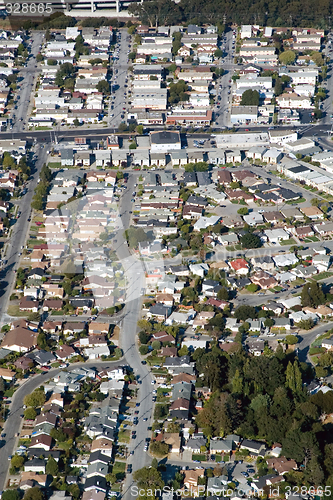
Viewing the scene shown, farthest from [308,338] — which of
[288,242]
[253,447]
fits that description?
[288,242]

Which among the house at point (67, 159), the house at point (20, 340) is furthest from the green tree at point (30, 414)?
the house at point (67, 159)

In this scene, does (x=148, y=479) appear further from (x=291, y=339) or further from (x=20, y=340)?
(x=20, y=340)

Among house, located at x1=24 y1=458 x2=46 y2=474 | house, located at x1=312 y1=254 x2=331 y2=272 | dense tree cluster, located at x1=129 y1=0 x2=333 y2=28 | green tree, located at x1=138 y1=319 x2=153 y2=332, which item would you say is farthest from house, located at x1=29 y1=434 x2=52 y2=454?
dense tree cluster, located at x1=129 y1=0 x2=333 y2=28

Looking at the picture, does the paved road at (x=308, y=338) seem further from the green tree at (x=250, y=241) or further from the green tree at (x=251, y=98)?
the green tree at (x=251, y=98)

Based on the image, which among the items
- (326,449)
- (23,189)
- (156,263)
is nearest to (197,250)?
(156,263)

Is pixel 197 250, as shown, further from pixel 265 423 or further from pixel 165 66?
pixel 165 66

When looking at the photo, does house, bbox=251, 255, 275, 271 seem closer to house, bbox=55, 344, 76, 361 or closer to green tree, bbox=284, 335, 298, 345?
green tree, bbox=284, 335, 298, 345
